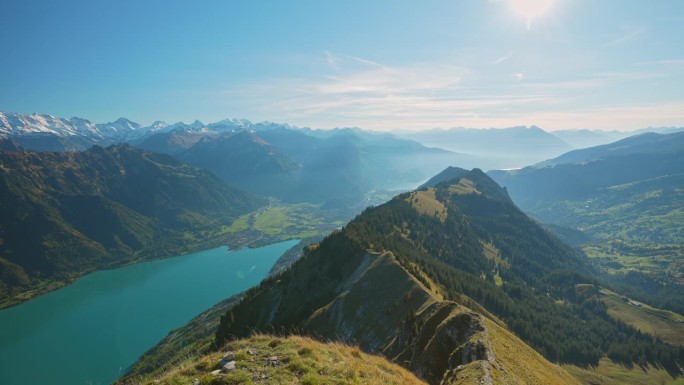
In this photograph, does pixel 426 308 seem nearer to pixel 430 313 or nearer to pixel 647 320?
pixel 430 313

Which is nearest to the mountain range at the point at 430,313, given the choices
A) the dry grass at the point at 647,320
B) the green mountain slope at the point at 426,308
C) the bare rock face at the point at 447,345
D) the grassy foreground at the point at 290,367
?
the bare rock face at the point at 447,345

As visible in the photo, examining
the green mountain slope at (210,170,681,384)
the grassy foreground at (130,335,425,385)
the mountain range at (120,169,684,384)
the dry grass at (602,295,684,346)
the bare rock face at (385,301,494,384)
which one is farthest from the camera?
the dry grass at (602,295,684,346)

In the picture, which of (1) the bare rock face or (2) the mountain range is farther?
(2) the mountain range

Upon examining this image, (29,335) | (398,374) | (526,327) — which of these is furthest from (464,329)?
(29,335)

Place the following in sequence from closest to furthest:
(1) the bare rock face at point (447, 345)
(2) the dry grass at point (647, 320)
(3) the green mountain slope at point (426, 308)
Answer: (1) the bare rock face at point (447, 345)
(3) the green mountain slope at point (426, 308)
(2) the dry grass at point (647, 320)

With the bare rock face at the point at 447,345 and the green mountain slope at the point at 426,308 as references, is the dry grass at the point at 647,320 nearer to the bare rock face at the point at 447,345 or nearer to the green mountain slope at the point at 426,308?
the green mountain slope at the point at 426,308

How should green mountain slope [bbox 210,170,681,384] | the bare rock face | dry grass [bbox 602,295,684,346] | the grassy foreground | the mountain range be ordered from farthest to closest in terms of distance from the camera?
1. dry grass [bbox 602,295,684,346]
2. green mountain slope [bbox 210,170,681,384]
3. the mountain range
4. the bare rock face
5. the grassy foreground

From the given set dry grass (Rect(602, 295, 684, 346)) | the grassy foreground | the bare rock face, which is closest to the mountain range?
the bare rock face

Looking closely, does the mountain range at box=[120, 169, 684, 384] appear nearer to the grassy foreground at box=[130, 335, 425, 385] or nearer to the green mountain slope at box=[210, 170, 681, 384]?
the green mountain slope at box=[210, 170, 681, 384]

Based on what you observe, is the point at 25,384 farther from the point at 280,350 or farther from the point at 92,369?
the point at 280,350

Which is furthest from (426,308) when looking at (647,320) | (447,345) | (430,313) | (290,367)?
(647,320)
